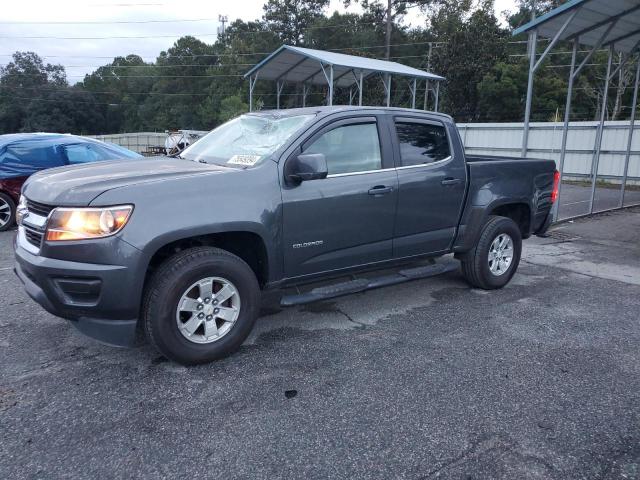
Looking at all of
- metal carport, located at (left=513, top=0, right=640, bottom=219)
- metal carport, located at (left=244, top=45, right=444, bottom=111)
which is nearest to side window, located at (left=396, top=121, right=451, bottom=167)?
metal carport, located at (left=513, top=0, right=640, bottom=219)

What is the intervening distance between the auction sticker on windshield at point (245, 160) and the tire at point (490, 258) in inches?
104

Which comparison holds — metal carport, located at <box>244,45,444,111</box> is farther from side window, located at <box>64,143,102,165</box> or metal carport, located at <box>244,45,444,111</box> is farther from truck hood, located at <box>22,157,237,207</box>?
truck hood, located at <box>22,157,237,207</box>

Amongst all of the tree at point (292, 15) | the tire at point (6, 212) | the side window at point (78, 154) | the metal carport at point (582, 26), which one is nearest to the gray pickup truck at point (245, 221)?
the metal carport at point (582, 26)

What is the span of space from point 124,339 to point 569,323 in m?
3.80

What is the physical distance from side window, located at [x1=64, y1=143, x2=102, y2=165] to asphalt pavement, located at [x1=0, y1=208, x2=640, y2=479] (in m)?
4.38

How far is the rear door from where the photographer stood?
Result: 467 cm

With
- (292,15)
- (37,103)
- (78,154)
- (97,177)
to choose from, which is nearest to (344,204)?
(97,177)

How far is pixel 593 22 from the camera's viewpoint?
29.6ft

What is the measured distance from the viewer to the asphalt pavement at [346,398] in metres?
2.65

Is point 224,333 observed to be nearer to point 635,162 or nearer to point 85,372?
point 85,372

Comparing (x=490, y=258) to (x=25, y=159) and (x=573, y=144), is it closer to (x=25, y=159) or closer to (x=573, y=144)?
(x=25, y=159)

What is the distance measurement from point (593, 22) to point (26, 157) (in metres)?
10.0

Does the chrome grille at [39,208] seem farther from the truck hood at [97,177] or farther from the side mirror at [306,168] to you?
the side mirror at [306,168]

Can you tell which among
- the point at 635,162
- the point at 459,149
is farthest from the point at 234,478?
the point at 635,162
